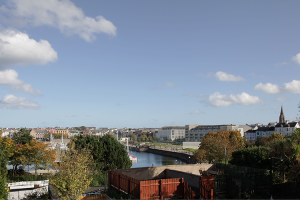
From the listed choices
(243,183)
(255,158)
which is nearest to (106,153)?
(255,158)

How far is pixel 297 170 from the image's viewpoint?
1594cm

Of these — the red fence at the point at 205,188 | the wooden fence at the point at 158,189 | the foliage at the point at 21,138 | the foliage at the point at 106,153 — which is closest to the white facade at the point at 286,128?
the foliage at the point at 106,153

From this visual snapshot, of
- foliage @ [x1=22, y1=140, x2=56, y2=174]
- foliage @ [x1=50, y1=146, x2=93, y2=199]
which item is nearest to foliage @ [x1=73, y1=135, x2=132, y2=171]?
foliage @ [x1=22, y1=140, x2=56, y2=174]

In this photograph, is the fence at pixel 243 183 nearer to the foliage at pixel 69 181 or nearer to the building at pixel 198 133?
the foliage at pixel 69 181

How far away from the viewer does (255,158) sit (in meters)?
30.8

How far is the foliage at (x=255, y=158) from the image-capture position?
29.8 m

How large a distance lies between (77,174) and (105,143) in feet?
82.0

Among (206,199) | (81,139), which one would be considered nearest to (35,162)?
(81,139)

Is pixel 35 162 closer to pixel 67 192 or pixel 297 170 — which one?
pixel 67 192

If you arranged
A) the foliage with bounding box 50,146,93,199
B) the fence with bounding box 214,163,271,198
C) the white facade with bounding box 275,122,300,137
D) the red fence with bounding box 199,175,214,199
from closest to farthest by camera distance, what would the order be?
the foliage with bounding box 50,146,93,199
the red fence with bounding box 199,175,214,199
the fence with bounding box 214,163,271,198
the white facade with bounding box 275,122,300,137

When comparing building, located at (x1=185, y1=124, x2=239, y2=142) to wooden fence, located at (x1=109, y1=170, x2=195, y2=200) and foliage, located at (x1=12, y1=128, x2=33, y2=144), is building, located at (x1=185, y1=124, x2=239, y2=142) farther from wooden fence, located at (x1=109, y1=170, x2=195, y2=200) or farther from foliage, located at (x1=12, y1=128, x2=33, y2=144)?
wooden fence, located at (x1=109, y1=170, x2=195, y2=200)

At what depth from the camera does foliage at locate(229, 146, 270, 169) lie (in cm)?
2980

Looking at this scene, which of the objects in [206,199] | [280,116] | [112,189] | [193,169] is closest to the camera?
[206,199]

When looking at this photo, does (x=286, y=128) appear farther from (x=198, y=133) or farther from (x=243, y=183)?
(x=243, y=183)
